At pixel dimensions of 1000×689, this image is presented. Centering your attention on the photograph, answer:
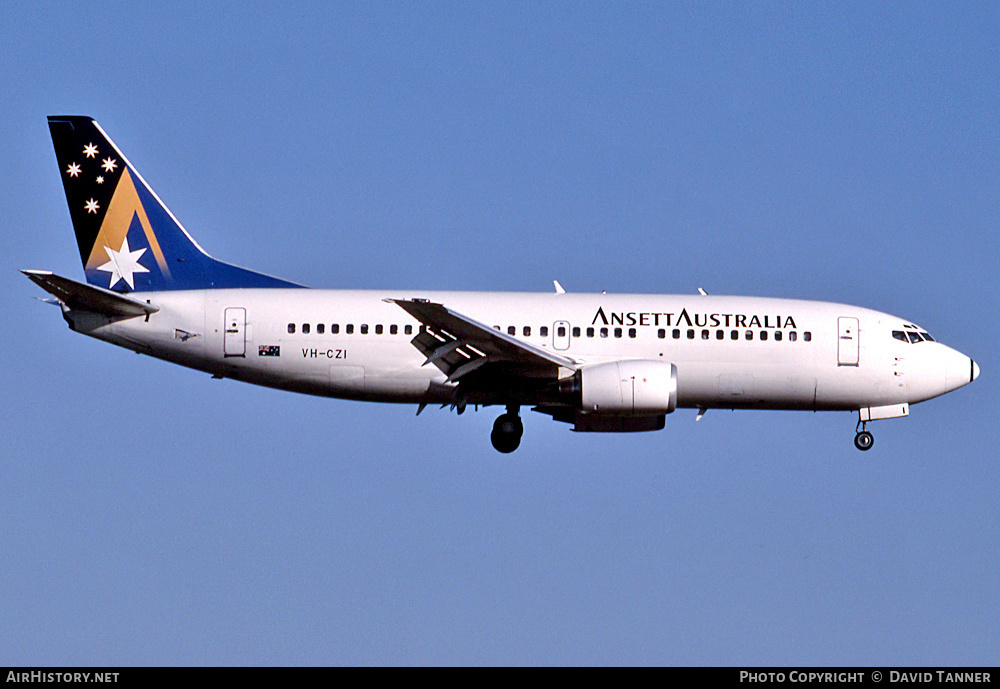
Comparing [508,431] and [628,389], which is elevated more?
[628,389]

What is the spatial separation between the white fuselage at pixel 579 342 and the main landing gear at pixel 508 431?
4.63ft

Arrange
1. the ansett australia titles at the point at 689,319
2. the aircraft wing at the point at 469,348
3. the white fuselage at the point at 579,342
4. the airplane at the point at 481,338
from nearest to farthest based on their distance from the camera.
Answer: the aircraft wing at the point at 469,348 < the airplane at the point at 481,338 < the white fuselage at the point at 579,342 < the ansett australia titles at the point at 689,319

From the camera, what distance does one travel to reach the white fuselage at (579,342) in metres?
33.2

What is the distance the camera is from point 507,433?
33.5m

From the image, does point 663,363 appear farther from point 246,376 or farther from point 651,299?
point 246,376

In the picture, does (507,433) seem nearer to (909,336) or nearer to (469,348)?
(469,348)

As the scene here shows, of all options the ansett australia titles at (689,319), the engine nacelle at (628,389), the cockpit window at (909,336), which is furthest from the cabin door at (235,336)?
the cockpit window at (909,336)

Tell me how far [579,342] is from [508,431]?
2.73 meters

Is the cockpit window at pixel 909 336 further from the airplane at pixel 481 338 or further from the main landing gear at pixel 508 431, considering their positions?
the main landing gear at pixel 508 431

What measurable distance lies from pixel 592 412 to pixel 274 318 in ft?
25.8

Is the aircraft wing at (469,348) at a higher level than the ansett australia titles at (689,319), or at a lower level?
lower

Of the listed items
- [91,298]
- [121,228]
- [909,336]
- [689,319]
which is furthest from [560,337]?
[121,228]

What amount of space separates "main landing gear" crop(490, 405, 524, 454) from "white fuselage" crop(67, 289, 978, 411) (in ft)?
4.63
